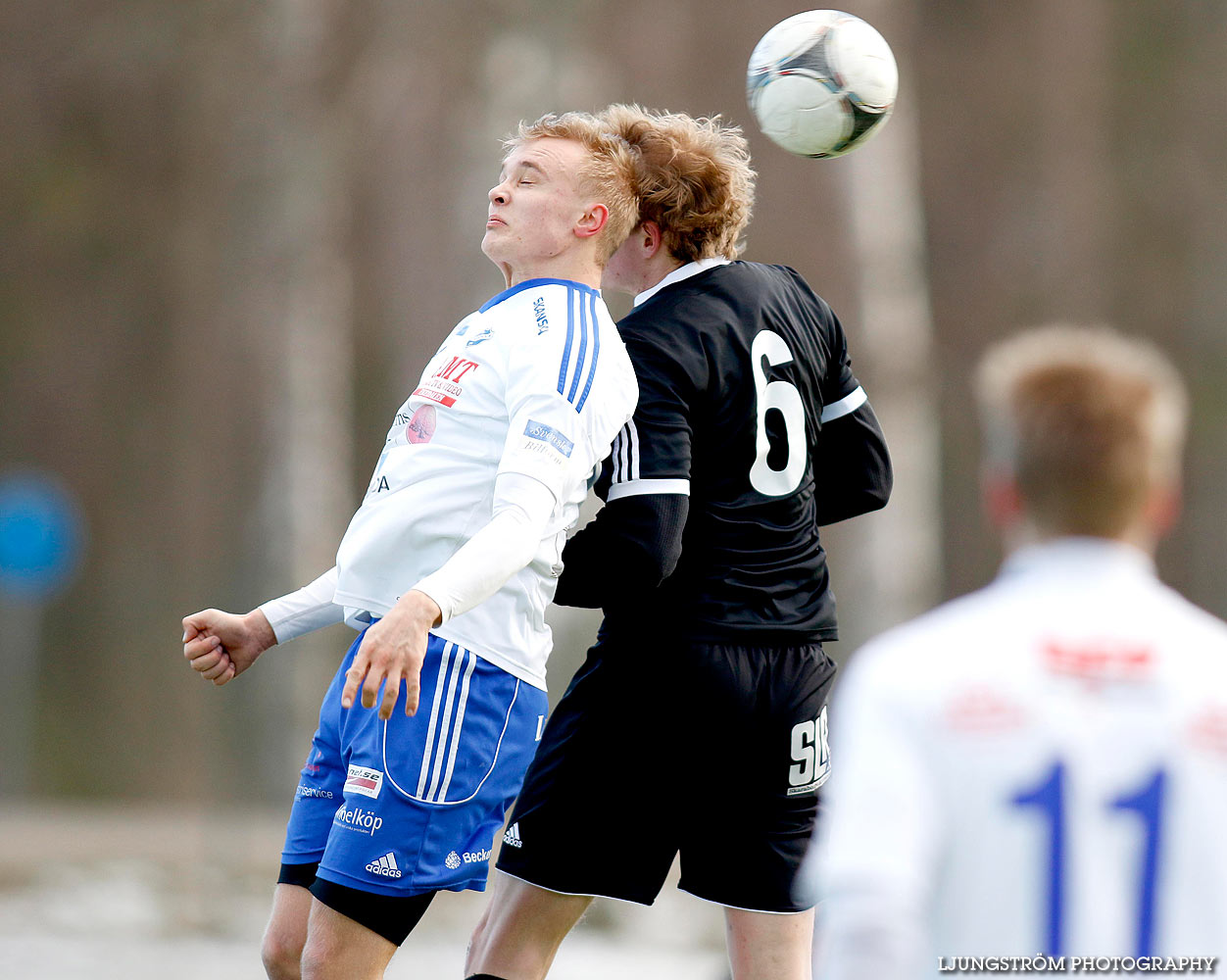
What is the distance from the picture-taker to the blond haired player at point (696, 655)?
11.7ft

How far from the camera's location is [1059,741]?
85.4 inches

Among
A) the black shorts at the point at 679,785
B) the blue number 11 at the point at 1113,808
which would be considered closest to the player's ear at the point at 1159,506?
the blue number 11 at the point at 1113,808

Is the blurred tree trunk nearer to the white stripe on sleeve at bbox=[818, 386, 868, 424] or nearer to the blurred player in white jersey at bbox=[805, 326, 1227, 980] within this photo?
the white stripe on sleeve at bbox=[818, 386, 868, 424]

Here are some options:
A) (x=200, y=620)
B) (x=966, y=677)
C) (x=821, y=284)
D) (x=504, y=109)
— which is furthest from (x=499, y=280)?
(x=966, y=677)

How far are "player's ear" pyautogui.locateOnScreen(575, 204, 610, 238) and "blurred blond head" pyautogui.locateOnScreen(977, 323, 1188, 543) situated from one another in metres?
1.53

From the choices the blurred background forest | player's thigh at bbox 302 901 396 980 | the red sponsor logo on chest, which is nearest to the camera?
player's thigh at bbox 302 901 396 980

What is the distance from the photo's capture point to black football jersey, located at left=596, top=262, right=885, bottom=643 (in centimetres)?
360

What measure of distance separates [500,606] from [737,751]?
653mm

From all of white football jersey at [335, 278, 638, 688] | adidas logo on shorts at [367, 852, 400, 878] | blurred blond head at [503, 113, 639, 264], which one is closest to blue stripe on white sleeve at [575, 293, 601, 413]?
white football jersey at [335, 278, 638, 688]

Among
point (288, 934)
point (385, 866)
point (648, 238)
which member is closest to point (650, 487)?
point (648, 238)

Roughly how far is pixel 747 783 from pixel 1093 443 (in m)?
1.64

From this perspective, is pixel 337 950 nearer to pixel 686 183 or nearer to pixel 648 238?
pixel 648 238

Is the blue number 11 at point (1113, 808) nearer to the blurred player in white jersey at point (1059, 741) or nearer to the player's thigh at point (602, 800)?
the blurred player in white jersey at point (1059, 741)

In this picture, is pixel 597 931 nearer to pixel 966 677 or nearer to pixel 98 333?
pixel 966 677
